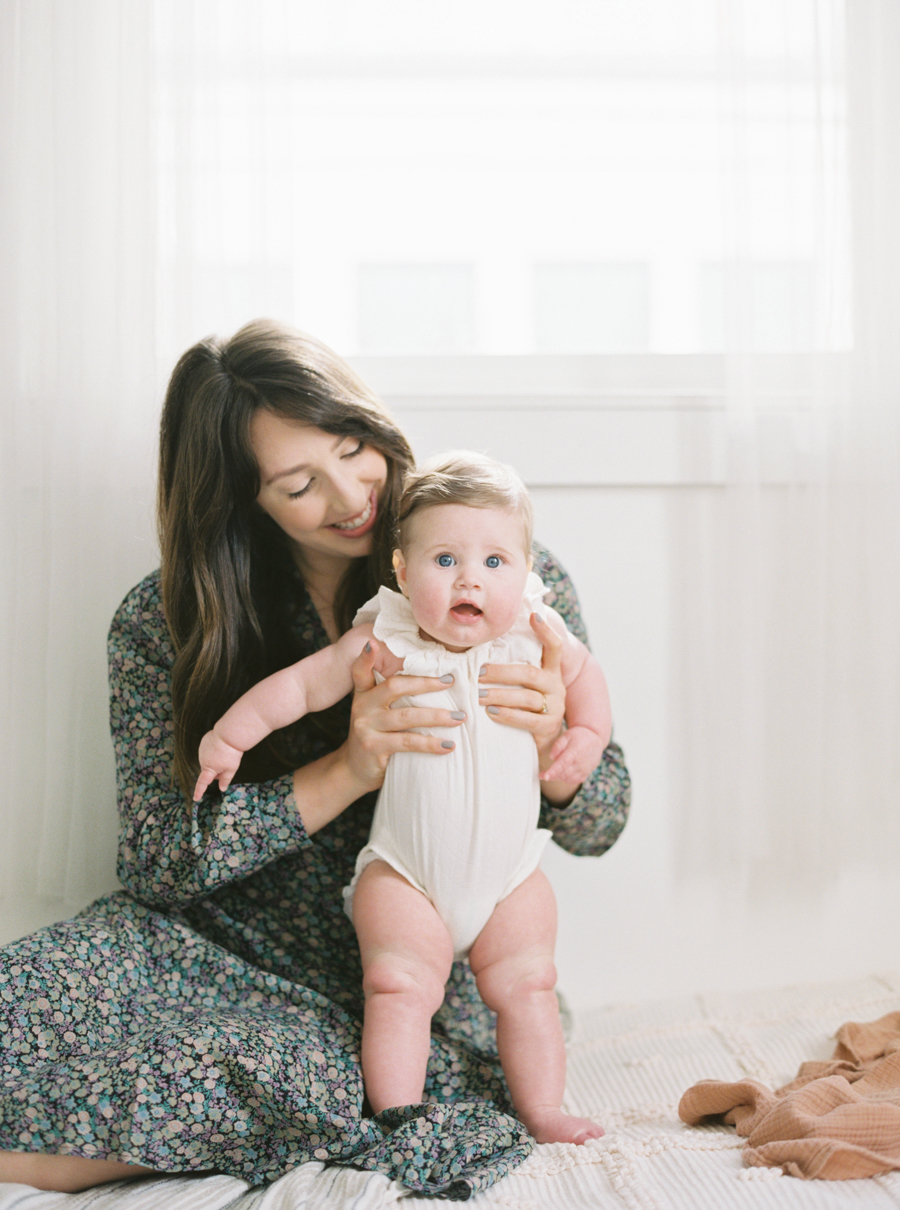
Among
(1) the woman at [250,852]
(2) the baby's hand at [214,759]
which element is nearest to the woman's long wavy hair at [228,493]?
(1) the woman at [250,852]

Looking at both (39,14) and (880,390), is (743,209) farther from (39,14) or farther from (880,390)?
(39,14)

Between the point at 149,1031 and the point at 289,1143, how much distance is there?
20cm

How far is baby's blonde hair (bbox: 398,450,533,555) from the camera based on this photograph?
115 cm

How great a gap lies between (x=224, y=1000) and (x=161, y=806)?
264 mm

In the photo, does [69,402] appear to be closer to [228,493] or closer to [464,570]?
[228,493]

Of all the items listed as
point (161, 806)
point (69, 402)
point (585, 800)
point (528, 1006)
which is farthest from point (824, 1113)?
point (69, 402)

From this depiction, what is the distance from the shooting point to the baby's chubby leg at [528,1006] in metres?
1.14

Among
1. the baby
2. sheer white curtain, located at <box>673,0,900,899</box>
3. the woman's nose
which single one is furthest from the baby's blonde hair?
sheer white curtain, located at <box>673,0,900,899</box>

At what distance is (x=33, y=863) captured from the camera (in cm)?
163

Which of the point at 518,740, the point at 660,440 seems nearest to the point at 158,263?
the point at 660,440

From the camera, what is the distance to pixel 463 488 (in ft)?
3.78

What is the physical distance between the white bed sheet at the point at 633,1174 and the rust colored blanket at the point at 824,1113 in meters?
0.02

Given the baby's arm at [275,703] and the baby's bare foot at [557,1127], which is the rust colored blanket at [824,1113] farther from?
the baby's arm at [275,703]

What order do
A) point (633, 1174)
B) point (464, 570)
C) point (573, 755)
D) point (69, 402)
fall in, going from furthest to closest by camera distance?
point (69, 402) → point (573, 755) → point (464, 570) → point (633, 1174)
